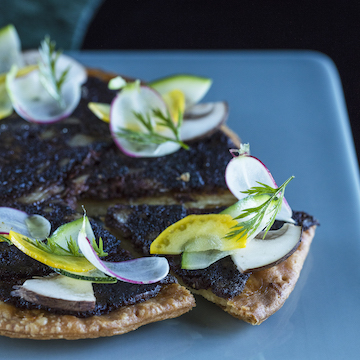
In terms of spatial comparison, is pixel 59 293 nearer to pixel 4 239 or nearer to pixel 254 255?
pixel 4 239

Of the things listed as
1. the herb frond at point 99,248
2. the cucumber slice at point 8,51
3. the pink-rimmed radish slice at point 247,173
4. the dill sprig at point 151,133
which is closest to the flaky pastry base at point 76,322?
the herb frond at point 99,248

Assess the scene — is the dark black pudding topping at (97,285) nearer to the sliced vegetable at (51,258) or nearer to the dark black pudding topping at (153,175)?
the sliced vegetable at (51,258)

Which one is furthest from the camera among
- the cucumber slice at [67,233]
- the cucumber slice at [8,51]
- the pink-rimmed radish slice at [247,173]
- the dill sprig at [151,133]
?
the cucumber slice at [8,51]

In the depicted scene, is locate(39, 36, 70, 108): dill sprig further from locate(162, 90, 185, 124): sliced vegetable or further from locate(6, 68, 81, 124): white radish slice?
locate(162, 90, 185, 124): sliced vegetable

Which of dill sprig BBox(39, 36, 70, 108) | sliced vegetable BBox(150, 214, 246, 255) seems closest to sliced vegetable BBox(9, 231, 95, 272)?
sliced vegetable BBox(150, 214, 246, 255)

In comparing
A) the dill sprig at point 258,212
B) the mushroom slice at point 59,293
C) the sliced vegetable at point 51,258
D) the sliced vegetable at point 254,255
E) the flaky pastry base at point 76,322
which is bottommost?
the flaky pastry base at point 76,322

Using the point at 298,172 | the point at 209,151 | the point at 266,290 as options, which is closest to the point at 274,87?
the point at 298,172

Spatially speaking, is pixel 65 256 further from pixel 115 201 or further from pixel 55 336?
pixel 115 201
